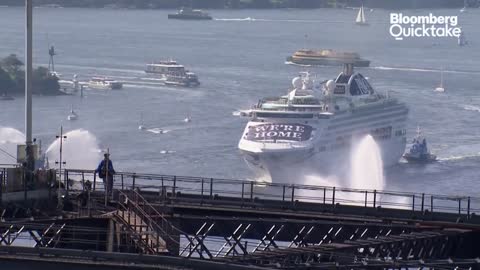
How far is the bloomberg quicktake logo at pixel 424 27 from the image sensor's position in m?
75.6

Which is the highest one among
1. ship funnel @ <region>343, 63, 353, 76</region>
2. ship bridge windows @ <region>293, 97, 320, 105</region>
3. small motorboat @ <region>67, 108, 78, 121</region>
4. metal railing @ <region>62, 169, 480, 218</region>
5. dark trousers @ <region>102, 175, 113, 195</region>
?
dark trousers @ <region>102, 175, 113, 195</region>

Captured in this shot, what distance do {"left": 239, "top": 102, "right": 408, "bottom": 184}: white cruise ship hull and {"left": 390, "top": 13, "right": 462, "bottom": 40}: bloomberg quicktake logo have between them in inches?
1399

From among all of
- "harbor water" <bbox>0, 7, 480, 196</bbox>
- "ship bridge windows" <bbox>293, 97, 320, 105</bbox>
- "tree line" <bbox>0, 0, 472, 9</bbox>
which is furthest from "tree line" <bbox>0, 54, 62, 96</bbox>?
"tree line" <bbox>0, 0, 472, 9</bbox>

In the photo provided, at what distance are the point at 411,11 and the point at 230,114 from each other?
47.0 m

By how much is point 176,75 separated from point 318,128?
45.5ft

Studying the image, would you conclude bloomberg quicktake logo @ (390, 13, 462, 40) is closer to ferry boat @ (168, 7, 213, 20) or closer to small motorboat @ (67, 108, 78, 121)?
ferry boat @ (168, 7, 213, 20)

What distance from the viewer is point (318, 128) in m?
36.0

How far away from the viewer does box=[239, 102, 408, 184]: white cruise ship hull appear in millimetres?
33844

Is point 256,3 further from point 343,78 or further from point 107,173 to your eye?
point 107,173

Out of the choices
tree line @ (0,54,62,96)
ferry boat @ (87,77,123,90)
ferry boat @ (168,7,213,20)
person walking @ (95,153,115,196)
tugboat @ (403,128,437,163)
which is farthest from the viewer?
ferry boat @ (168,7,213,20)

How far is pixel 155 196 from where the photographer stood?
12.2m

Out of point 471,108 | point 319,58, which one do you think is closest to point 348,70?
point 471,108

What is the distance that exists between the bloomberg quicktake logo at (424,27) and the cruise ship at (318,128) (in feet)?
115

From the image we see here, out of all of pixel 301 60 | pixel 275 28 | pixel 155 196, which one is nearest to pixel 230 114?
pixel 301 60
